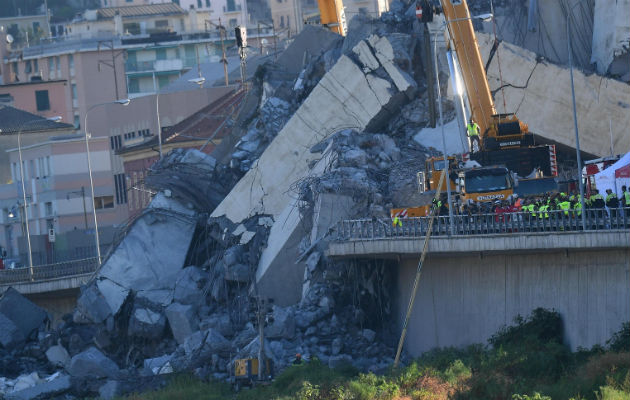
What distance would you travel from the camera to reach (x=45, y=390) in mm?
49406

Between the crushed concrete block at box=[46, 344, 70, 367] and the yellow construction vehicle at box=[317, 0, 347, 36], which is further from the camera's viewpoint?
the yellow construction vehicle at box=[317, 0, 347, 36]

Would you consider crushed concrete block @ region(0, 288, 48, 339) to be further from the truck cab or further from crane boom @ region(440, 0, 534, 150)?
the truck cab

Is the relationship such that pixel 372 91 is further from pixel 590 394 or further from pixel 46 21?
pixel 46 21

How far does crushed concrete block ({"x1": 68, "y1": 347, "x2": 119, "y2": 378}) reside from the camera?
5062cm

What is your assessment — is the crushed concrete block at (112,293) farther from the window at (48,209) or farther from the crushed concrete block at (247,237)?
the window at (48,209)

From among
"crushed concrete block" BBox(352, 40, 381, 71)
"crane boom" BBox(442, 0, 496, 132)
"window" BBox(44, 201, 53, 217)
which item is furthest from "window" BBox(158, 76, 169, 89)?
"crane boom" BBox(442, 0, 496, 132)

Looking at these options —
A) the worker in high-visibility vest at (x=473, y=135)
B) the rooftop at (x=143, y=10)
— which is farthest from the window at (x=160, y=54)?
the worker in high-visibility vest at (x=473, y=135)

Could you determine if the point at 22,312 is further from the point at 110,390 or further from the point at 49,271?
the point at 110,390

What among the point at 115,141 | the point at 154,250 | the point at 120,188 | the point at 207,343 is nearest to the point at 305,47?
the point at 154,250

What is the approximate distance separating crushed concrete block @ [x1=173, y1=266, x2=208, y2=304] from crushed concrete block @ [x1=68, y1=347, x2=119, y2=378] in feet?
13.7

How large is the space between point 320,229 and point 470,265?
313 inches

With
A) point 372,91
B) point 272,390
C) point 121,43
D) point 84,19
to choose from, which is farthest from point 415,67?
point 84,19

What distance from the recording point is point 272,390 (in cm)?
4112

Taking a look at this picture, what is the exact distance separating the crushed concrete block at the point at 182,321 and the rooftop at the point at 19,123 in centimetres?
4835
